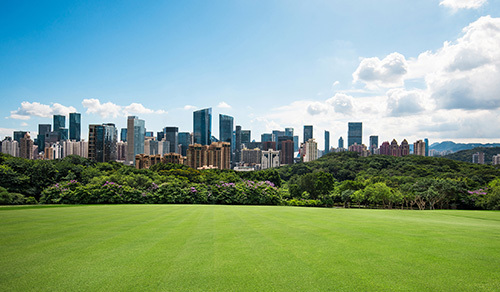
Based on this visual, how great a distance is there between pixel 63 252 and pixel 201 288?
209 inches

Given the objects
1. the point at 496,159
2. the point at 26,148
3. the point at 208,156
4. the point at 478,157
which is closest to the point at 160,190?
the point at 208,156

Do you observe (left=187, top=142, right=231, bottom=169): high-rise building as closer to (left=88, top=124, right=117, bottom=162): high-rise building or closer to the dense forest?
(left=88, top=124, right=117, bottom=162): high-rise building

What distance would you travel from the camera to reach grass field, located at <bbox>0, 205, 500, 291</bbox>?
6129 millimetres

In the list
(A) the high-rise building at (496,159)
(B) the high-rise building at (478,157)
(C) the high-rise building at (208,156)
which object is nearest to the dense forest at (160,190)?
(C) the high-rise building at (208,156)

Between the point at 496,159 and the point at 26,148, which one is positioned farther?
the point at 26,148

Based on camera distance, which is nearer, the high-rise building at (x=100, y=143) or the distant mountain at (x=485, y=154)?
the high-rise building at (x=100, y=143)

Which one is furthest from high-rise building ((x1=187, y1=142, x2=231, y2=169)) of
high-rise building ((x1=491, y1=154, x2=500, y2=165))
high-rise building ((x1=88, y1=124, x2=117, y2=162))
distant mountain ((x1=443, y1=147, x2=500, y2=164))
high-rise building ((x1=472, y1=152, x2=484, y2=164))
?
high-rise building ((x1=491, y1=154, x2=500, y2=165))

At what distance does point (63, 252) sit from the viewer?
8523 mm

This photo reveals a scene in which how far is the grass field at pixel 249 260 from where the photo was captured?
20.1ft

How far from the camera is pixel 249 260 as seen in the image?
7727 mm

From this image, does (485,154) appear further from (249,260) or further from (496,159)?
(249,260)

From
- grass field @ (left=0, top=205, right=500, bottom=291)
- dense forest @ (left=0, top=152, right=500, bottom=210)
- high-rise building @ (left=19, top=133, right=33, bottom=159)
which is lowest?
dense forest @ (left=0, top=152, right=500, bottom=210)

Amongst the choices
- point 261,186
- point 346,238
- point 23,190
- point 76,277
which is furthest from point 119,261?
point 23,190

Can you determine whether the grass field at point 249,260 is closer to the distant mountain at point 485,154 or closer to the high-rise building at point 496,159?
the high-rise building at point 496,159
